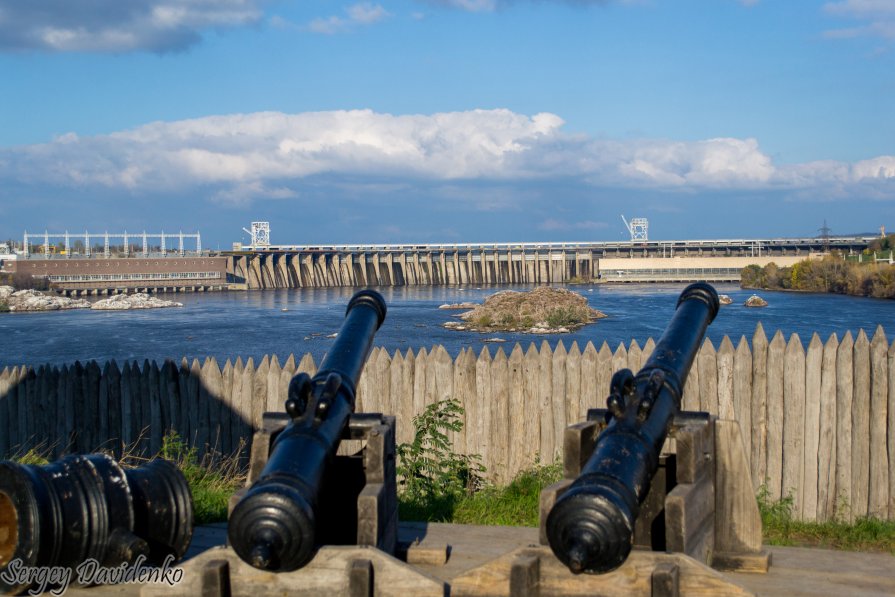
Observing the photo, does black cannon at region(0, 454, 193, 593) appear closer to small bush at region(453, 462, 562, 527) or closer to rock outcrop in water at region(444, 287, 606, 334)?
small bush at region(453, 462, 562, 527)

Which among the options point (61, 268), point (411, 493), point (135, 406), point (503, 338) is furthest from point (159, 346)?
point (61, 268)

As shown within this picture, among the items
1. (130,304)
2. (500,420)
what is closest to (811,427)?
(500,420)

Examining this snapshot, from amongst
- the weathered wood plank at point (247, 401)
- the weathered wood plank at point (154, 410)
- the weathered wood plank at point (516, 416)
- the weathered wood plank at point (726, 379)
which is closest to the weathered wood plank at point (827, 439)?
the weathered wood plank at point (726, 379)

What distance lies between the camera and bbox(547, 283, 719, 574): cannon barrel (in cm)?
332

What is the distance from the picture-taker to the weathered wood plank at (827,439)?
24.0 ft

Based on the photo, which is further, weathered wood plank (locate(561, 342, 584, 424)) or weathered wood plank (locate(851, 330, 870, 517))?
weathered wood plank (locate(561, 342, 584, 424))

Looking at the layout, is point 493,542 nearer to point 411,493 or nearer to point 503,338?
point 411,493

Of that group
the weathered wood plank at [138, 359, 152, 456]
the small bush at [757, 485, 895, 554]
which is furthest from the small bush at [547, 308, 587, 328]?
the small bush at [757, 485, 895, 554]

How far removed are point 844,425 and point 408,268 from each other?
4105 inches

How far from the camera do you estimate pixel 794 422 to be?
24.5 feet

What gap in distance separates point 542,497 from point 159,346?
37132 mm

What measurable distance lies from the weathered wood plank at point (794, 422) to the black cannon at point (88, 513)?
499 cm

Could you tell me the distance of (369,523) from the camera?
12.9 ft

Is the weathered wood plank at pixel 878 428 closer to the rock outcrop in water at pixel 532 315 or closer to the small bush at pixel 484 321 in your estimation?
the rock outcrop in water at pixel 532 315
